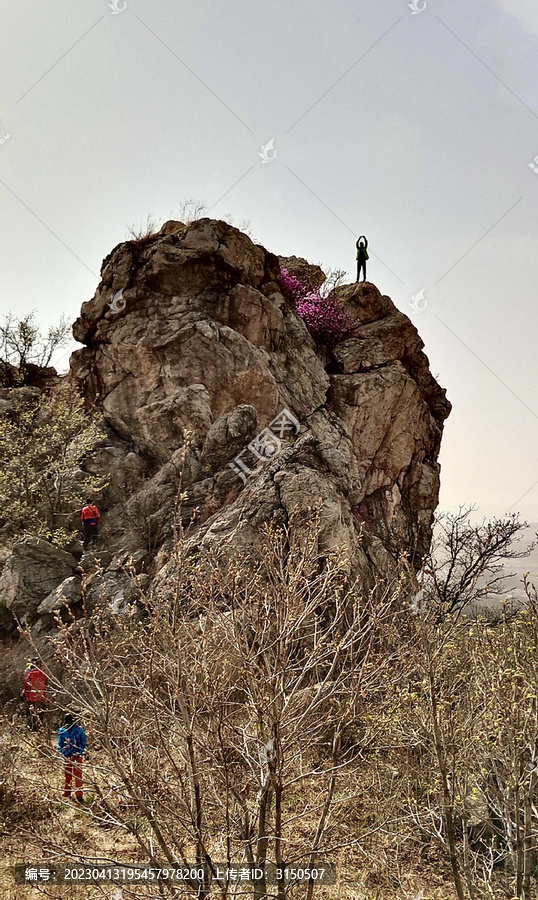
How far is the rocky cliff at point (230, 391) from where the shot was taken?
41.5 feet

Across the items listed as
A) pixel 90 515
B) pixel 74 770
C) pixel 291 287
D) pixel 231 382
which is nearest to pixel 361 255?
pixel 291 287

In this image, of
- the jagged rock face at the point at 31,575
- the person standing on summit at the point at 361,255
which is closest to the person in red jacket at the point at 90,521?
the jagged rock face at the point at 31,575

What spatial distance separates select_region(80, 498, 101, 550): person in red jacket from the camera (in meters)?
13.3

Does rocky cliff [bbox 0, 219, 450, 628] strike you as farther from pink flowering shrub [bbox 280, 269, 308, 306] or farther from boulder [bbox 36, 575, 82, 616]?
boulder [bbox 36, 575, 82, 616]

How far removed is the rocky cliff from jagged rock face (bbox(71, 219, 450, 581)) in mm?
40

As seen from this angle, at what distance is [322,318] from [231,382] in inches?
224

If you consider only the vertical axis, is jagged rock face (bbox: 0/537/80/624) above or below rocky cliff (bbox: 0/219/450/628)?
below

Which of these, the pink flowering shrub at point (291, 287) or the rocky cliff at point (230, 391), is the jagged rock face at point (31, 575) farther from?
the pink flowering shrub at point (291, 287)

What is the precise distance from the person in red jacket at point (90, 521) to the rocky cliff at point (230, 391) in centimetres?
55

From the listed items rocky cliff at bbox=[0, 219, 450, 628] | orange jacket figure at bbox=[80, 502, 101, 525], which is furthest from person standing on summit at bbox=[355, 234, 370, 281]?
orange jacket figure at bbox=[80, 502, 101, 525]

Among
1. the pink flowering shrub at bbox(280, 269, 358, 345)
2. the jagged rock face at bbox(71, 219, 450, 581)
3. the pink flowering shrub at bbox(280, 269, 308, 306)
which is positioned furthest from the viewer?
the pink flowering shrub at bbox(280, 269, 358, 345)

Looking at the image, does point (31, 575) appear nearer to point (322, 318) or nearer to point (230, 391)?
point (230, 391)

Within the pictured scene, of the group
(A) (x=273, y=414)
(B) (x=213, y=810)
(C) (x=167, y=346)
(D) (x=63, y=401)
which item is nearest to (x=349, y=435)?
(A) (x=273, y=414)

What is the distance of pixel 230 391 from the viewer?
15.2 meters
